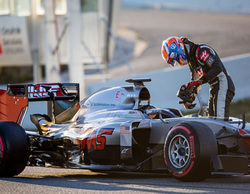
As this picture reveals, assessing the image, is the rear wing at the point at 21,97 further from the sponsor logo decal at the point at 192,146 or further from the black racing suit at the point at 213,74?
the sponsor logo decal at the point at 192,146

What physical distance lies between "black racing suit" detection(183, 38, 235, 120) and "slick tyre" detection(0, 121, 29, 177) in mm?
2556

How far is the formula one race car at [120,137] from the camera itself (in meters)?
7.04

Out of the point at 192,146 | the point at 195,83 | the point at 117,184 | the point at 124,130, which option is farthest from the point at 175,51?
the point at 117,184

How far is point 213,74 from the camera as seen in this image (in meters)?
8.03

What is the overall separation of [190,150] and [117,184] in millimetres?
1018

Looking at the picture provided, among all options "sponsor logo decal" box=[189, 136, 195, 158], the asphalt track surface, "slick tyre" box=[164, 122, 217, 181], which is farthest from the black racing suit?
"sponsor logo decal" box=[189, 136, 195, 158]

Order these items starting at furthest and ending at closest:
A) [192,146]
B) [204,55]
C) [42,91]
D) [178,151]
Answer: [42,91] < [204,55] < [178,151] < [192,146]

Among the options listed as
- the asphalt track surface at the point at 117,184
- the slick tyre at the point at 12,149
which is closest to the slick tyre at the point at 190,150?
the asphalt track surface at the point at 117,184

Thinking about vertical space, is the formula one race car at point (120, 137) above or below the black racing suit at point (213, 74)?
below

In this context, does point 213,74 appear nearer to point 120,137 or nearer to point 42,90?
point 120,137

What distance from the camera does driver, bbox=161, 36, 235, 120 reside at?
8.05 meters

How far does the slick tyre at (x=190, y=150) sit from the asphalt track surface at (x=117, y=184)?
0.46ft

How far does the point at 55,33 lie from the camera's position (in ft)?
70.1

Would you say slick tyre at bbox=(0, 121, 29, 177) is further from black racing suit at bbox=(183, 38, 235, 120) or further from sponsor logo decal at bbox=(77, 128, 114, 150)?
black racing suit at bbox=(183, 38, 235, 120)
